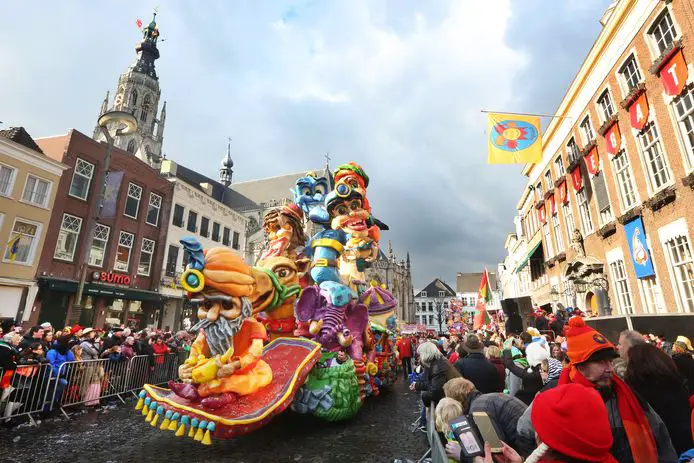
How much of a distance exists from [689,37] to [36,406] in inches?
636

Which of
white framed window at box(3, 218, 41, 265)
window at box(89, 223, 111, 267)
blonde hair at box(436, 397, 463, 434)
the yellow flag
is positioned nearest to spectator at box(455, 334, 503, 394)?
blonde hair at box(436, 397, 463, 434)

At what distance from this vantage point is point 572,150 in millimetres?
15688

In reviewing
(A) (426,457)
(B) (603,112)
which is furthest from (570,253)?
(A) (426,457)

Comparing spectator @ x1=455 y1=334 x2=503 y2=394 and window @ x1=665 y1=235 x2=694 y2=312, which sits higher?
window @ x1=665 y1=235 x2=694 y2=312

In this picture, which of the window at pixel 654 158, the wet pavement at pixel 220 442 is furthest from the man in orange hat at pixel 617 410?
the window at pixel 654 158

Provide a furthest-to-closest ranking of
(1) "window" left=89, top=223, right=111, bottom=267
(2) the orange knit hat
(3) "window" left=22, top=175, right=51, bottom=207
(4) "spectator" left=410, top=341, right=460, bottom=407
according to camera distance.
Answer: (1) "window" left=89, top=223, right=111, bottom=267 < (3) "window" left=22, top=175, right=51, bottom=207 < (4) "spectator" left=410, top=341, right=460, bottom=407 < (2) the orange knit hat

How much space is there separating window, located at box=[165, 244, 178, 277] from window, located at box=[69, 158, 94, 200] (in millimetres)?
6155

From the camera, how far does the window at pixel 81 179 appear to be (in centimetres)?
1873

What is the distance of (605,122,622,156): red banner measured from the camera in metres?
11.9

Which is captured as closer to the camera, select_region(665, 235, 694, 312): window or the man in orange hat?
the man in orange hat

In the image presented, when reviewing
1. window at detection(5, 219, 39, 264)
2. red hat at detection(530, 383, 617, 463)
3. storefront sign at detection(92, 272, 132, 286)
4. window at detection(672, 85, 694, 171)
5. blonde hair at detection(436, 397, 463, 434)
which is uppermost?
window at detection(672, 85, 694, 171)

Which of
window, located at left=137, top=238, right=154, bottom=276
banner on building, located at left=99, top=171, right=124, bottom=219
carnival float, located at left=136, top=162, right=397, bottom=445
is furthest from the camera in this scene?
window, located at left=137, top=238, right=154, bottom=276

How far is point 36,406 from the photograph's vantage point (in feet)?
20.3

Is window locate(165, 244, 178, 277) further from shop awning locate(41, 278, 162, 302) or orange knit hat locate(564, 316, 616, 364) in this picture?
orange knit hat locate(564, 316, 616, 364)
